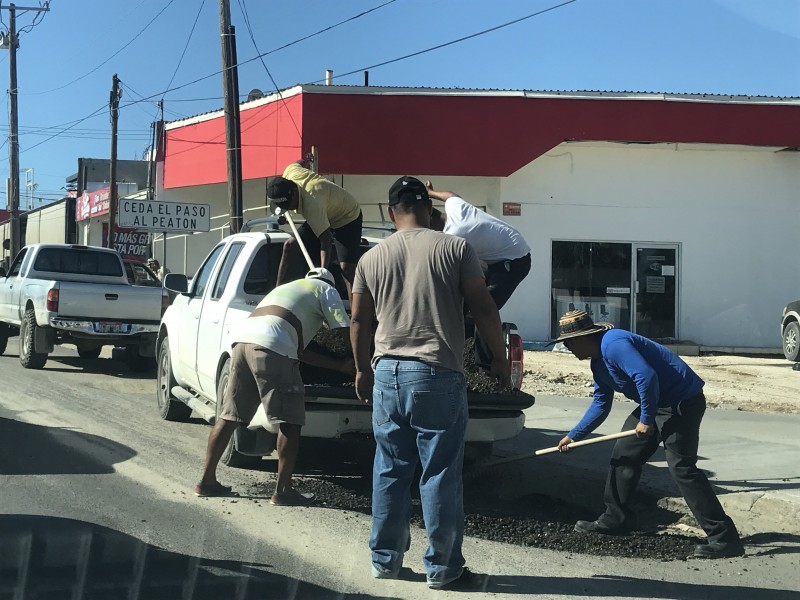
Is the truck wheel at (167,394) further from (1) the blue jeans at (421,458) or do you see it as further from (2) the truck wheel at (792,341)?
(2) the truck wheel at (792,341)

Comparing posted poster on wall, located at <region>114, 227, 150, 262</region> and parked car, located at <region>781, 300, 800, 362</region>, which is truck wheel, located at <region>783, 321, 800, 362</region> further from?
posted poster on wall, located at <region>114, 227, 150, 262</region>

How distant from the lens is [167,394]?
9102mm

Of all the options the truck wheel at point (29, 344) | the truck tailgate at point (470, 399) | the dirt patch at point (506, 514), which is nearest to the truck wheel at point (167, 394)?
the dirt patch at point (506, 514)

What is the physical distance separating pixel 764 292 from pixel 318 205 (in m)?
14.5

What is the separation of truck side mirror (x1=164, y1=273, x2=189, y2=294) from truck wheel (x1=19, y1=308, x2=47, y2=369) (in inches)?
208

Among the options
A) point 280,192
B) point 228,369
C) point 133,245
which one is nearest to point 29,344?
point 228,369

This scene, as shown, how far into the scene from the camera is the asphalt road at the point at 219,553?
179 inches

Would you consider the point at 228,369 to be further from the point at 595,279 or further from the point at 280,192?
the point at 595,279

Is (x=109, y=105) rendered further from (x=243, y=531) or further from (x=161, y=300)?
(x=243, y=531)

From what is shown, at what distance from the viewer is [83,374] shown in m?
13.0

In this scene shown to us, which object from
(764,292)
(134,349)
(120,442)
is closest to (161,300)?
(134,349)

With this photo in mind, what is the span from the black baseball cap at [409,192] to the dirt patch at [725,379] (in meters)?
7.92

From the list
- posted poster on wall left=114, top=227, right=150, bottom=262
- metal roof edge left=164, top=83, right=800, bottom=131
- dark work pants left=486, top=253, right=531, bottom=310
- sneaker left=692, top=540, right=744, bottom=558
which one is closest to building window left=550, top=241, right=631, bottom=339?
metal roof edge left=164, top=83, right=800, bottom=131

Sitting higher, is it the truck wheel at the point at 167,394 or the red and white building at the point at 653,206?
the red and white building at the point at 653,206
